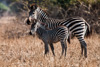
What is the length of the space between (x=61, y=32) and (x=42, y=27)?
943mm

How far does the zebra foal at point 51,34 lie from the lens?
8.32 metres

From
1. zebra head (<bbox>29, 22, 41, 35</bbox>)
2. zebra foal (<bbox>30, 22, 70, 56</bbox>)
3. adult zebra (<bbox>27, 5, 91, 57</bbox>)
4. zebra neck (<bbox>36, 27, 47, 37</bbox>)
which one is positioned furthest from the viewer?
adult zebra (<bbox>27, 5, 91, 57</bbox>)

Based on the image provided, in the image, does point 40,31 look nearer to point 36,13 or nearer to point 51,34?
point 51,34

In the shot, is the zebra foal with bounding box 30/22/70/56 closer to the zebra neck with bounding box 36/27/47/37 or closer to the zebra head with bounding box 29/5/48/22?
the zebra neck with bounding box 36/27/47/37

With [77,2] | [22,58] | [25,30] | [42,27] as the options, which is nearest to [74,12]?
[77,2]

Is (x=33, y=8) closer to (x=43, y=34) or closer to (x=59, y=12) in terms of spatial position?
(x=43, y=34)

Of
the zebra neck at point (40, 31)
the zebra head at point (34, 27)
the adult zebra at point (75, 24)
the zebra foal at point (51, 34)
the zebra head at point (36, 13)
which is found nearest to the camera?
the zebra foal at point (51, 34)

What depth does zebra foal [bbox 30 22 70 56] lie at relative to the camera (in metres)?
8.32

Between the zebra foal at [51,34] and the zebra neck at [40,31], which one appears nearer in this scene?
the zebra foal at [51,34]

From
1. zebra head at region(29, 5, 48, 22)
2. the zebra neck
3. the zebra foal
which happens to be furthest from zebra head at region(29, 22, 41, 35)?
zebra head at region(29, 5, 48, 22)

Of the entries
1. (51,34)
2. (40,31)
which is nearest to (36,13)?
(40,31)

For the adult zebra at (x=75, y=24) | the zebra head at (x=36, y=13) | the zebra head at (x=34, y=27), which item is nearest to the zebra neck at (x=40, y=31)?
the zebra head at (x=34, y=27)

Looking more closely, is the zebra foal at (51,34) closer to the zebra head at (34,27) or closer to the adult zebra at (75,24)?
the zebra head at (34,27)

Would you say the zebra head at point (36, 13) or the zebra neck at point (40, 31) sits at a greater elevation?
the zebra head at point (36, 13)
